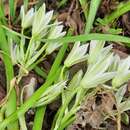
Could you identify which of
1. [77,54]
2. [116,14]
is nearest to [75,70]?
[77,54]

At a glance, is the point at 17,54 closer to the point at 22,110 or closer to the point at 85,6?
the point at 22,110

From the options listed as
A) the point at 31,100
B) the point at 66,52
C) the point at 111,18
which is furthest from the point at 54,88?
the point at 111,18

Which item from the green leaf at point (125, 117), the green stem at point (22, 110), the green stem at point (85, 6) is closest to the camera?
the green stem at point (22, 110)

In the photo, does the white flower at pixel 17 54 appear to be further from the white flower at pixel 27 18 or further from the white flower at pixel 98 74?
the white flower at pixel 98 74

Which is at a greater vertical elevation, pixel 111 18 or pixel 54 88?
pixel 111 18

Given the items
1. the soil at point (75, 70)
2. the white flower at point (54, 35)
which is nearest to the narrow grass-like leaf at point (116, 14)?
the soil at point (75, 70)

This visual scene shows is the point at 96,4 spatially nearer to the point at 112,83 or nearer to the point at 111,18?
the point at 111,18
